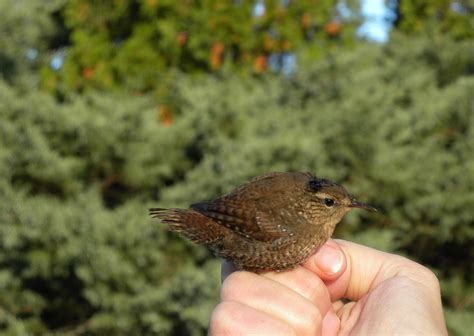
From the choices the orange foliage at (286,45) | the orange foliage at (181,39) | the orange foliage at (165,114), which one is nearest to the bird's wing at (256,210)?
the orange foliage at (165,114)

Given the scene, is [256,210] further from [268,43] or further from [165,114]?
[268,43]

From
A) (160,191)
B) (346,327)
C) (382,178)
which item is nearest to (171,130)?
(160,191)

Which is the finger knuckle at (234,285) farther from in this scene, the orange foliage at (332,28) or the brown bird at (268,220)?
the orange foliage at (332,28)

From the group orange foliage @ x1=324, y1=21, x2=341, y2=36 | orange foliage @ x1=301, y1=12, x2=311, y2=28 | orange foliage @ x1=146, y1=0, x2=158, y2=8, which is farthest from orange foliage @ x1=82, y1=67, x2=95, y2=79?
orange foliage @ x1=324, y1=21, x2=341, y2=36

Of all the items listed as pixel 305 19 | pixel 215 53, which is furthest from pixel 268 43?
pixel 215 53

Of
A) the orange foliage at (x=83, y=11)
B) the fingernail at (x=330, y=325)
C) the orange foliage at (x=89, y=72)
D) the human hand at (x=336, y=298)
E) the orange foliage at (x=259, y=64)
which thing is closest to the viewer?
the human hand at (x=336, y=298)
